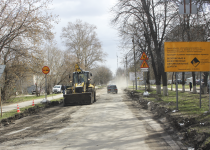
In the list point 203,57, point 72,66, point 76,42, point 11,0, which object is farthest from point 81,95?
point 76,42

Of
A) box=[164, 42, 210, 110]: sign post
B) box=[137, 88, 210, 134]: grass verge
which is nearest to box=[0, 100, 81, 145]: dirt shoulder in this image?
box=[137, 88, 210, 134]: grass verge

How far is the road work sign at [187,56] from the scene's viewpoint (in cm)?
1022

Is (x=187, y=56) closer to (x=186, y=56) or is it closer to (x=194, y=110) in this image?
(x=186, y=56)

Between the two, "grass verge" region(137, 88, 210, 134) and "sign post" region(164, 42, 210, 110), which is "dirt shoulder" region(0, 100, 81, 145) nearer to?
"grass verge" region(137, 88, 210, 134)

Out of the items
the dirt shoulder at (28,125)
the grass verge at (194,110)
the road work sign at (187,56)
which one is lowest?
the dirt shoulder at (28,125)

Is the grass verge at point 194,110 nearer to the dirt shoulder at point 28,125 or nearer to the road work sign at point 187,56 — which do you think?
the road work sign at point 187,56

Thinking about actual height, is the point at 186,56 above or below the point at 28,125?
above

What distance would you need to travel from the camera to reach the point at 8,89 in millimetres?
21109

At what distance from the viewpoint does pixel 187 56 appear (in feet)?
33.9

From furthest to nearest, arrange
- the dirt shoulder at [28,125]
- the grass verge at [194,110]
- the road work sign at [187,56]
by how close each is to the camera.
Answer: the road work sign at [187,56] → the dirt shoulder at [28,125] → the grass verge at [194,110]

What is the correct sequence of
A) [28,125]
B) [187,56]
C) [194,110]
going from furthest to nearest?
[187,56], [194,110], [28,125]

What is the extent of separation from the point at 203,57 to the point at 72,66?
34606 millimetres

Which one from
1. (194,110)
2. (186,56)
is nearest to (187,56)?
(186,56)

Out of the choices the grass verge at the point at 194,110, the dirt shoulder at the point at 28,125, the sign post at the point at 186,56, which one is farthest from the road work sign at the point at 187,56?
the dirt shoulder at the point at 28,125
